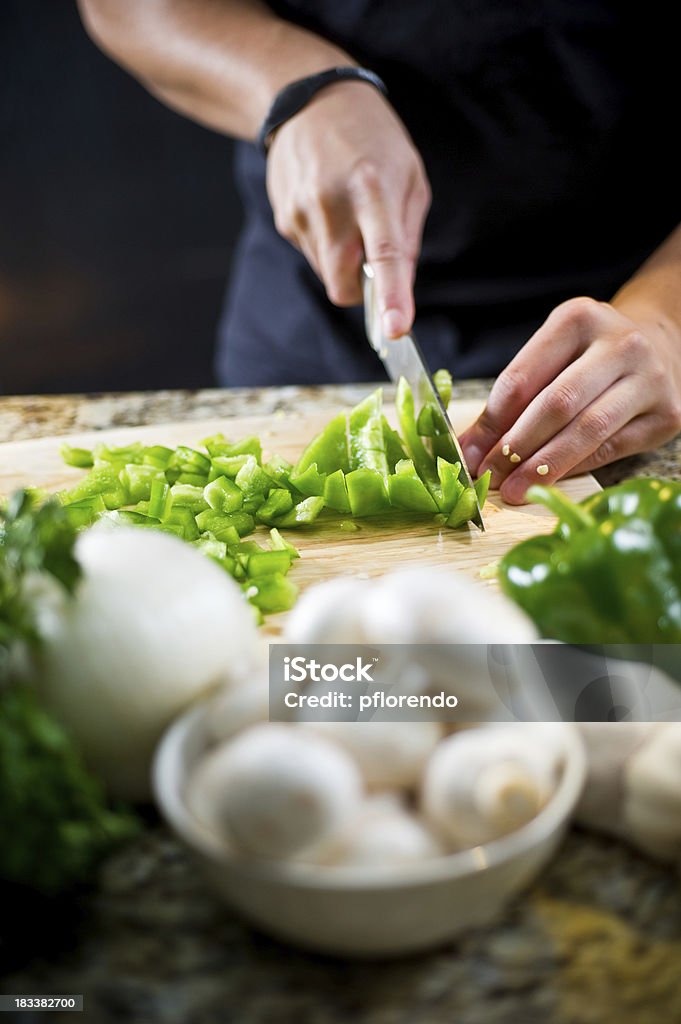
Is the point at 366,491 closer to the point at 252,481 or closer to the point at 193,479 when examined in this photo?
the point at 252,481

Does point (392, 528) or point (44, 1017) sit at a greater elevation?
point (44, 1017)

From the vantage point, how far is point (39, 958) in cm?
70

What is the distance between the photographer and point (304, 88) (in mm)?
1691

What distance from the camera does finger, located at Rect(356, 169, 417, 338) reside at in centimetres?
148

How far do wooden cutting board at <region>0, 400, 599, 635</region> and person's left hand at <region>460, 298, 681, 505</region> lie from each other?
58mm

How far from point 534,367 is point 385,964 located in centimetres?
98

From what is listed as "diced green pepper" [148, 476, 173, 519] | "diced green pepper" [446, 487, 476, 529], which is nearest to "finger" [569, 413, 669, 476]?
"diced green pepper" [446, 487, 476, 529]

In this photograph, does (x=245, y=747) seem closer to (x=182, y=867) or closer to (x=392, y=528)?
(x=182, y=867)

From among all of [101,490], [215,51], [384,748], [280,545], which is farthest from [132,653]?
[215,51]

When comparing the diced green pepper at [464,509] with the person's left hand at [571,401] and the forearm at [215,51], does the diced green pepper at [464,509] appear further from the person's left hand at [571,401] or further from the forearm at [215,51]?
the forearm at [215,51]

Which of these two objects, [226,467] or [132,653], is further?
[226,467]

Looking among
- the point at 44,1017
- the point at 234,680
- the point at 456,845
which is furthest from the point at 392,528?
the point at 44,1017

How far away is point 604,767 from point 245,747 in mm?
→ 275

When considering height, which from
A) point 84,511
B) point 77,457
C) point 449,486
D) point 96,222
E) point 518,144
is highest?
point 518,144
